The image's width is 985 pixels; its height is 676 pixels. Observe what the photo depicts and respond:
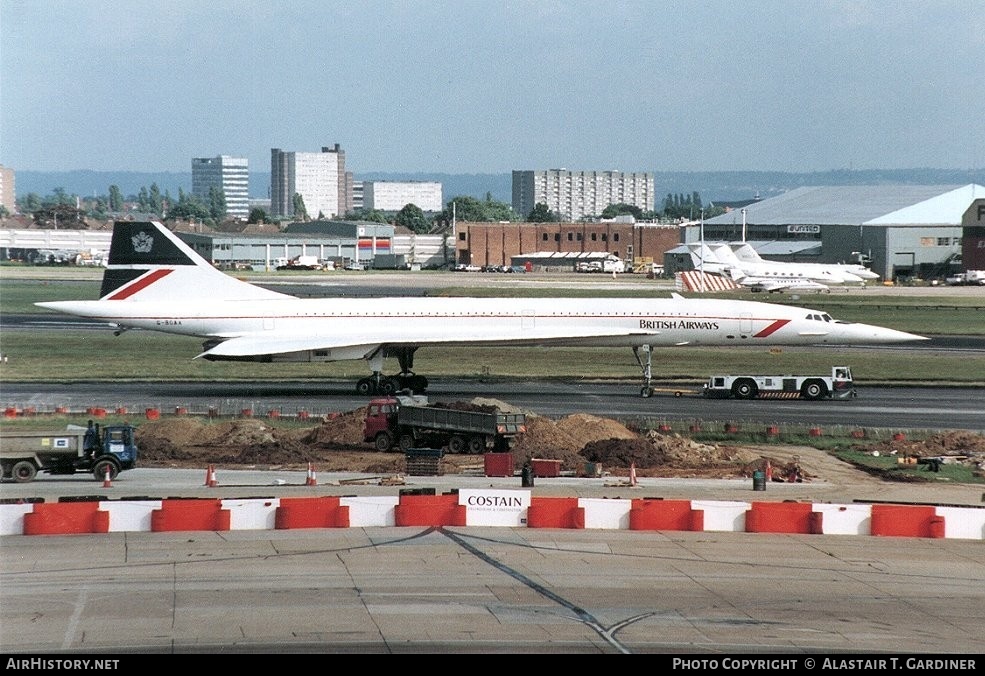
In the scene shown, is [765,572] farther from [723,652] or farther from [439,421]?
[439,421]

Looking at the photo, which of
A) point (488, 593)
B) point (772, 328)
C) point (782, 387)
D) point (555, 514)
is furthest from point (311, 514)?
point (772, 328)

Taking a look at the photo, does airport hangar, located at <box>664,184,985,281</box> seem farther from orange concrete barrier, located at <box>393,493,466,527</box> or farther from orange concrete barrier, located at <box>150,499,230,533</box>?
orange concrete barrier, located at <box>150,499,230,533</box>

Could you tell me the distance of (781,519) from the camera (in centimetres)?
2898

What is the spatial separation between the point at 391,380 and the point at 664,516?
1115 inches

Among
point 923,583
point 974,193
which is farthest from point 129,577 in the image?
point 974,193

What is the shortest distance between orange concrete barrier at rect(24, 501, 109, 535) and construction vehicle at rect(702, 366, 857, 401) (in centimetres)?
3270

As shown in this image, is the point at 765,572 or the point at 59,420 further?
the point at 59,420

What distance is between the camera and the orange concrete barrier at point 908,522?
28.7m

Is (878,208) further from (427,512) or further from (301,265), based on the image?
(427,512)

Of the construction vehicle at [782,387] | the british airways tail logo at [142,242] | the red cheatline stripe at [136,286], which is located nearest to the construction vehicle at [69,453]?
the red cheatline stripe at [136,286]

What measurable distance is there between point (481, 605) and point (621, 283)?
405ft

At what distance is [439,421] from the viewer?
40.6m

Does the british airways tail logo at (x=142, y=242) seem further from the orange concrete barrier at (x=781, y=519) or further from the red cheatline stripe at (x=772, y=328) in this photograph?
the orange concrete barrier at (x=781, y=519)

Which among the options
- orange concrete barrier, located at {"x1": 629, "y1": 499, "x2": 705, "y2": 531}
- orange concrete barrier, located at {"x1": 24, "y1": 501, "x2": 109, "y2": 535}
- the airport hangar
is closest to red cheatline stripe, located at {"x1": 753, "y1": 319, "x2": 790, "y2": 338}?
orange concrete barrier, located at {"x1": 629, "y1": 499, "x2": 705, "y2": 531}
